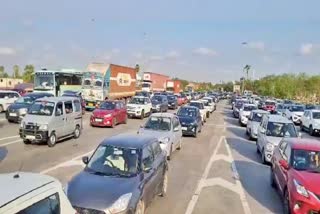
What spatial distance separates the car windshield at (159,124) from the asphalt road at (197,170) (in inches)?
51.6

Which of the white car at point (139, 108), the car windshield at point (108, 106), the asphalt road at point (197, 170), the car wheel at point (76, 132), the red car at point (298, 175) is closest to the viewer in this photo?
the red car at point (298, 175)

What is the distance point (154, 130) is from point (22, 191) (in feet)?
40.1

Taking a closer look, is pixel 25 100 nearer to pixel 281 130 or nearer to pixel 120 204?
pixel 281 130

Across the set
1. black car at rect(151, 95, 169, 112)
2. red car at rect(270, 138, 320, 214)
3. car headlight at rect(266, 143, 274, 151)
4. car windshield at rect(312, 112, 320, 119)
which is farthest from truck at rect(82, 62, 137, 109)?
red car at rect(270, 138, 320, 214)

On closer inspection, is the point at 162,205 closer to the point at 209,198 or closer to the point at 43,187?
the point at 209,198

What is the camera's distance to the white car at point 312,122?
28484 mm

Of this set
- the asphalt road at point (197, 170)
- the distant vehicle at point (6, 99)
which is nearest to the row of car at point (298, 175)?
the asphalt road at point (197, 170)

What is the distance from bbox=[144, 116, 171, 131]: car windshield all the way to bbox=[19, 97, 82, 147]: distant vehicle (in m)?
4.15

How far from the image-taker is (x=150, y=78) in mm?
69000

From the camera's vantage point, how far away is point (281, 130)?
1711 cm

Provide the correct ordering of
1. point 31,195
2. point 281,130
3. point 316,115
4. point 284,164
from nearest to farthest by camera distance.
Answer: point 31,195 < point 284,164 < point 281,130 < point 316,115

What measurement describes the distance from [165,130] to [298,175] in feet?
25.5

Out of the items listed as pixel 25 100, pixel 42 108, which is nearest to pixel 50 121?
pixel 42 108

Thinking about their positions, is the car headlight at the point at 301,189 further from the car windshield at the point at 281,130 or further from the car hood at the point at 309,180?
the car windshield at the point at 281,130
